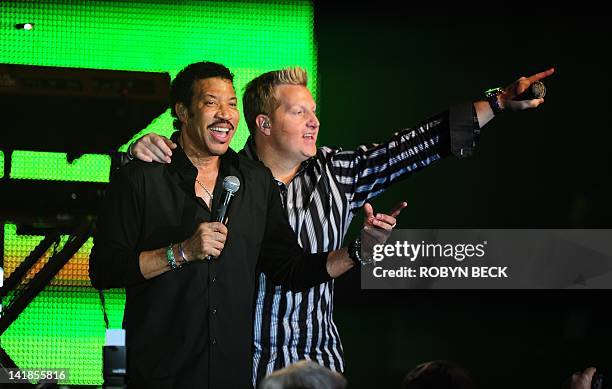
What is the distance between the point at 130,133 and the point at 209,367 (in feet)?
5.90

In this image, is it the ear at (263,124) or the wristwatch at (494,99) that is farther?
the ear at (263,124)

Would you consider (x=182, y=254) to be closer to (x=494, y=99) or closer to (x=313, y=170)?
(x=313, y=170)

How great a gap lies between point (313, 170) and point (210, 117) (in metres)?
0.62

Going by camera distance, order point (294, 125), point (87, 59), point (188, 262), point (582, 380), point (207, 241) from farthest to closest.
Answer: point (87, 59), point (294, 125), point (188, 262), point (207, 241), point (582, 380)

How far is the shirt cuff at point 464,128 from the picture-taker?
134 inches

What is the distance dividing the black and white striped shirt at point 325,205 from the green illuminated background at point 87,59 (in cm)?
102

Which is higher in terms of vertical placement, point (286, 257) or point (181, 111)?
point (181, 111)

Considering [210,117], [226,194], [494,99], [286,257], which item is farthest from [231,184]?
[494,99]

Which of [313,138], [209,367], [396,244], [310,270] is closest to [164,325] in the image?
[209,367]

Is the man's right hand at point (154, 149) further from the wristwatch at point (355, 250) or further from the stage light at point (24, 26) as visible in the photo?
the stage light at point (24, 26)

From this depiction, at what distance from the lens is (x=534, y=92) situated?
3.29m

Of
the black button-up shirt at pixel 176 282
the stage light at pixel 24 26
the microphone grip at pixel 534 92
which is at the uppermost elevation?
the stage light at pixel 24 26

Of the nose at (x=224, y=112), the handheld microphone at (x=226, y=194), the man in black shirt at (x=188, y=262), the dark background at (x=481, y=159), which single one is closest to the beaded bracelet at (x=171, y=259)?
the man in black shirt at (x=188, y=262)

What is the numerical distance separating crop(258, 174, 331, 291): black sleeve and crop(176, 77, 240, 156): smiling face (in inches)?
9.7
